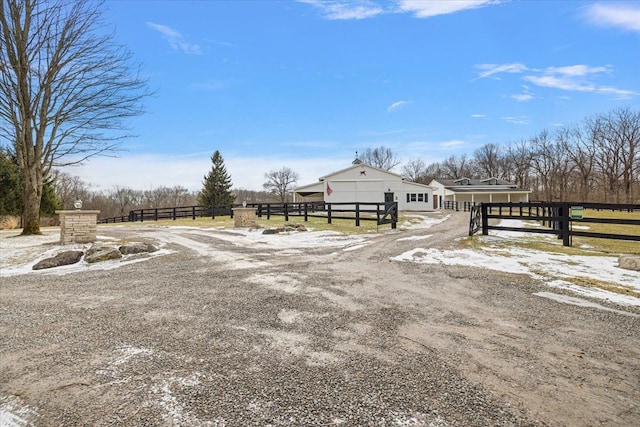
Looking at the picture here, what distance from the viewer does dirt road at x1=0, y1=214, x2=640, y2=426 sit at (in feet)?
6.87

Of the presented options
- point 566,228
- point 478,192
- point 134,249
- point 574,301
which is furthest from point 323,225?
point 478,192

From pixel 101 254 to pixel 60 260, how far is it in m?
0.80

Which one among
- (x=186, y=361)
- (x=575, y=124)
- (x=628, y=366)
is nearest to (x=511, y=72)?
(x=628, y=366)

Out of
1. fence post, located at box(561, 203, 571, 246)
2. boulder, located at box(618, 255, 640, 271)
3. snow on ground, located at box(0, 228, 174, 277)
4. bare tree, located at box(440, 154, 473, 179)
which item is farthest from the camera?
bare tree, located at box(440, 154, 473, 179)

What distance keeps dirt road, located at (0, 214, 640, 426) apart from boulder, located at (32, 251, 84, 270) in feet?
7.06

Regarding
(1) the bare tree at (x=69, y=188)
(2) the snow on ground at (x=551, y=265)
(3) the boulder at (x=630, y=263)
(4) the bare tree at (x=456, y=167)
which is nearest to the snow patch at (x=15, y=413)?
(2) the snow on ground at (x=551, y=265)

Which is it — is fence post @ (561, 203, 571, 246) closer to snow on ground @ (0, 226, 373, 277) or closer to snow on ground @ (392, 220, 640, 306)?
snow on ground @ (392, 220, 640, 306)

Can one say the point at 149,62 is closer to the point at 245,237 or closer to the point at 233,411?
the point at 245,237

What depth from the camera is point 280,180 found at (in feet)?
217

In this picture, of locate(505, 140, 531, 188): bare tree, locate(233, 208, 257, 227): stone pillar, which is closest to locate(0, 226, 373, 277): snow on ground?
locate(233, 208, 257, 227): stone pillar

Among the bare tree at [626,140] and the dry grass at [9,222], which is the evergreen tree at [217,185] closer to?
the dry grass at [9,222]

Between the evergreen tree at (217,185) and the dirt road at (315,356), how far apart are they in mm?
37598

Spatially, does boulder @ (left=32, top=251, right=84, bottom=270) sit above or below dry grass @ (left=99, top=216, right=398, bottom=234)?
below

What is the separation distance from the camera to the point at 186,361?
2811 mm
